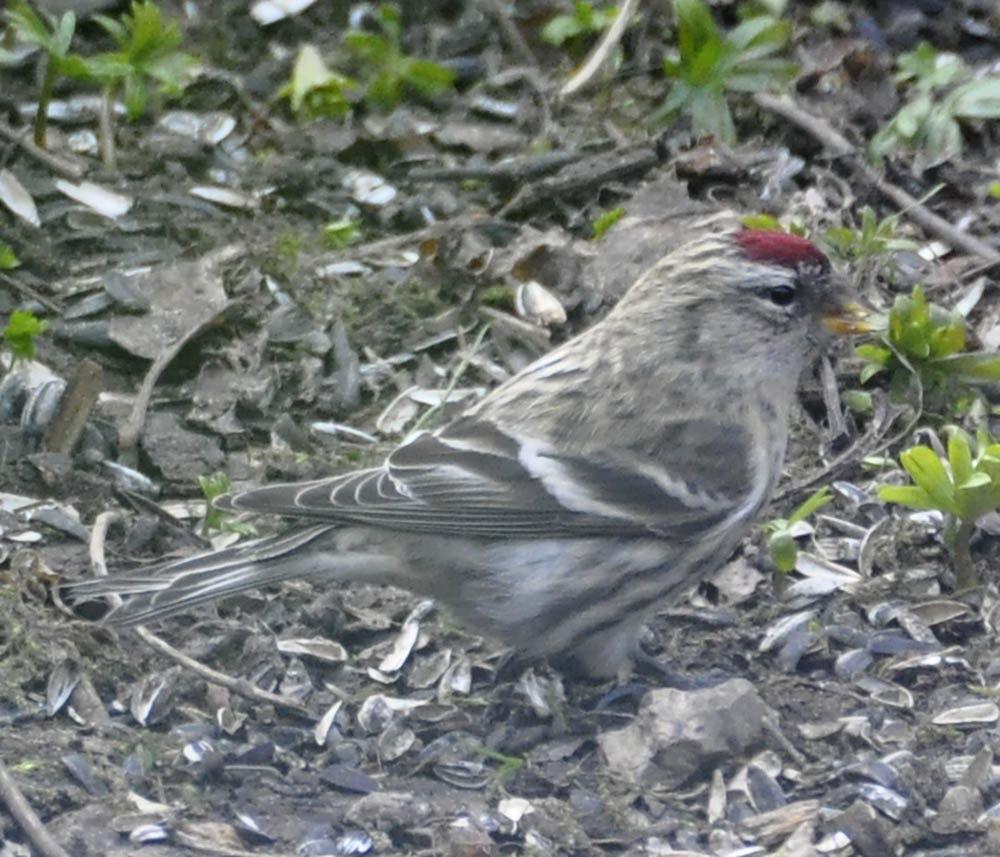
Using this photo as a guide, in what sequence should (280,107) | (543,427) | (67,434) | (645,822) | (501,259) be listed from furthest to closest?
(280,107), (501,259), (67,434), (543,427), (645,822)

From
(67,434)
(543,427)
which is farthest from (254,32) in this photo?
(543,427)

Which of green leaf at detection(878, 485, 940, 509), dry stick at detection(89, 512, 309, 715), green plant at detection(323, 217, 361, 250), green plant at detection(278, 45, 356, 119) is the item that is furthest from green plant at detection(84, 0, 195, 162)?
green leaf at detection(878, 485, 940, 509)

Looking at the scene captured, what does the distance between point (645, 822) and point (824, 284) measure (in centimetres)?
100

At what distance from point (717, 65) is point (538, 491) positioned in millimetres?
1570

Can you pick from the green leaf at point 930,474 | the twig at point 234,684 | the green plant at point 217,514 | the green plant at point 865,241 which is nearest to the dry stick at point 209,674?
the twig at point 234,684

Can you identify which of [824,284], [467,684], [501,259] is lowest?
[467,684]

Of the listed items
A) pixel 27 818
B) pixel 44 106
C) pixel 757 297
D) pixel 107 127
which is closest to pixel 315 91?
pixel 107 127

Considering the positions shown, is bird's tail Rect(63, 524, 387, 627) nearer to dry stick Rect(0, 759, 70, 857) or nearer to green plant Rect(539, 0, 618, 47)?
dry stick Rect(0, 759, 70, 857)

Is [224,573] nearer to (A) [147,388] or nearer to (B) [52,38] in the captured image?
(A) [147,388]

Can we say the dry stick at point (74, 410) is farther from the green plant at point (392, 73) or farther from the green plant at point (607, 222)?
the green plant at point (392, 73)

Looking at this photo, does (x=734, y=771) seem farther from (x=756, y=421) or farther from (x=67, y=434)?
(x=67, y=434)

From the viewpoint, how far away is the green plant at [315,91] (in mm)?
4574

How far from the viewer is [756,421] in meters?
3.21

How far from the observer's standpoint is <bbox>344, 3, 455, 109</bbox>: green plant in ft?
15.2
